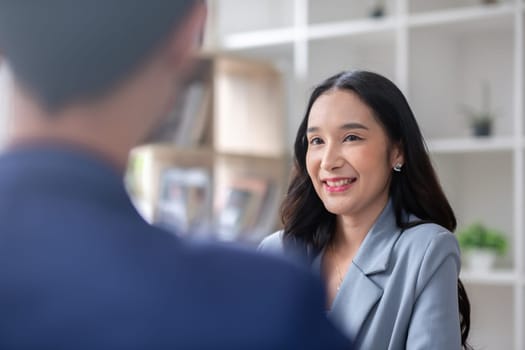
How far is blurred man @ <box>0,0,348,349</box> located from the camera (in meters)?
0.33

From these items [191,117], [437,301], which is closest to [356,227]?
[437,301]

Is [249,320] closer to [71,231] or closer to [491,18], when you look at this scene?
[71,231]

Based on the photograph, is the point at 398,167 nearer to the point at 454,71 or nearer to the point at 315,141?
the point at 315,141

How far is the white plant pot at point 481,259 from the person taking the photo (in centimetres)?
326

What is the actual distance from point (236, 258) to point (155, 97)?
86mm

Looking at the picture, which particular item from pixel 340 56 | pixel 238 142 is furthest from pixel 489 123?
pixel 238 142

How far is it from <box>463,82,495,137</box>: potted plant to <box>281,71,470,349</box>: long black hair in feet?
6.27

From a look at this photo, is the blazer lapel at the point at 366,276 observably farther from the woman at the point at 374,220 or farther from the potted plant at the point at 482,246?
the potted plant at the point at 482,246

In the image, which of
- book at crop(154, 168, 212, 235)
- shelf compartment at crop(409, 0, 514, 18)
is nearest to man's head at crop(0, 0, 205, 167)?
book at crop(154, 168, 212, 235)

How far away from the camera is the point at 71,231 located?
13.1 inches

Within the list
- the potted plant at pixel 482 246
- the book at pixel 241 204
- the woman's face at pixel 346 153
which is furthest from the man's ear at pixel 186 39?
the book at pixel 241 204

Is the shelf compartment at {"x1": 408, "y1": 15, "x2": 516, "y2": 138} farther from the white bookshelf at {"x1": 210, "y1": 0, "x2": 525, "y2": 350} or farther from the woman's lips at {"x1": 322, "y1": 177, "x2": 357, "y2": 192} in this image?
the woman's lips at {"x1": 322, "y1": 177, "x2": 357, "y2": 192}

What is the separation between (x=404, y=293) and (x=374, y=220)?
21 cm

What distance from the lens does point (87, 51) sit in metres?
0.34
